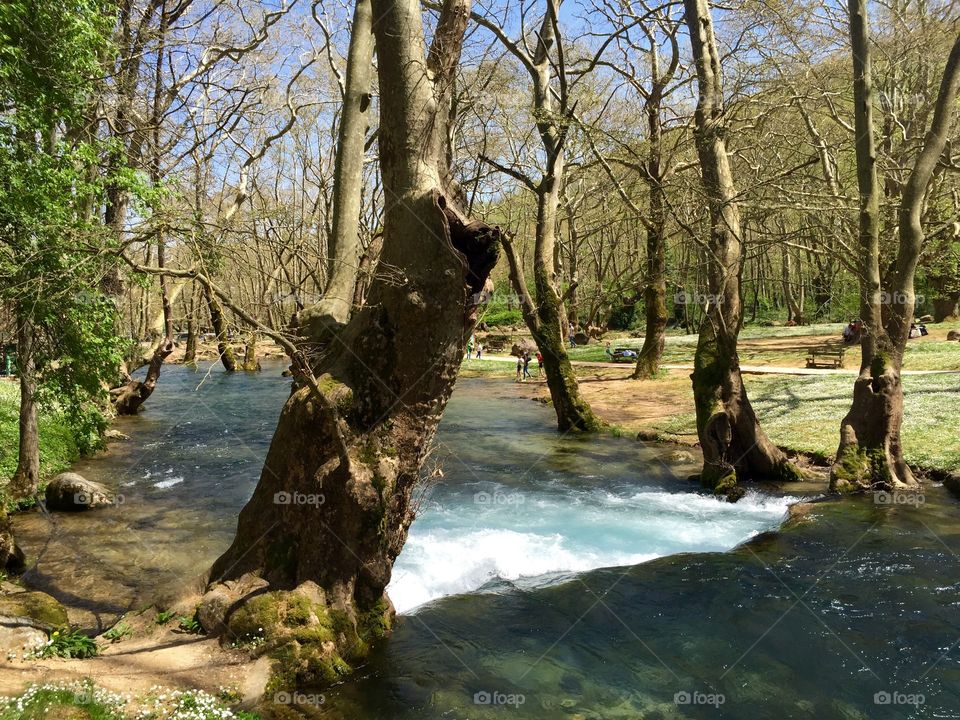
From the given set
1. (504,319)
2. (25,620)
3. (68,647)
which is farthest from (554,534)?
(504,319)

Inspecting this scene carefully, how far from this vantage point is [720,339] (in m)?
12.6

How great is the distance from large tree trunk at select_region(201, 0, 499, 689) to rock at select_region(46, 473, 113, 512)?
657cm

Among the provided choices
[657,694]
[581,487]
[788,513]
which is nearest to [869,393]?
[788,513]

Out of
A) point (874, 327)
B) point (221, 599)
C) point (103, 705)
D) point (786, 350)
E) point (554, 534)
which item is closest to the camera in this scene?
point (103, 705)

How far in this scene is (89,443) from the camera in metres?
14.9

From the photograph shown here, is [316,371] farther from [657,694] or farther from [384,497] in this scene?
[657,694]

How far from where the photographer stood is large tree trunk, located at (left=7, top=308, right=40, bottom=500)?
30.2 feet

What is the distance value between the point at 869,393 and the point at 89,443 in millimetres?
16288

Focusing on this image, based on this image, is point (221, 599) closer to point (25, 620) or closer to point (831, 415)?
point (25, 620)

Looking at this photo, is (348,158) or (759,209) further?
(759,209)

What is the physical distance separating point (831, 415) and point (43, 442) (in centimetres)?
1842

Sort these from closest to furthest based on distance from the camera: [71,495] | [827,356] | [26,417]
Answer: [26,417], [71,495], [827,356]

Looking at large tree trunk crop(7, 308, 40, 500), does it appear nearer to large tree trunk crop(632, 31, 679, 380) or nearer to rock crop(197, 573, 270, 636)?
rock crop(197, 573, 270, 636)

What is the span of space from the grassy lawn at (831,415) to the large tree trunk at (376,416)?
11.0 metres
